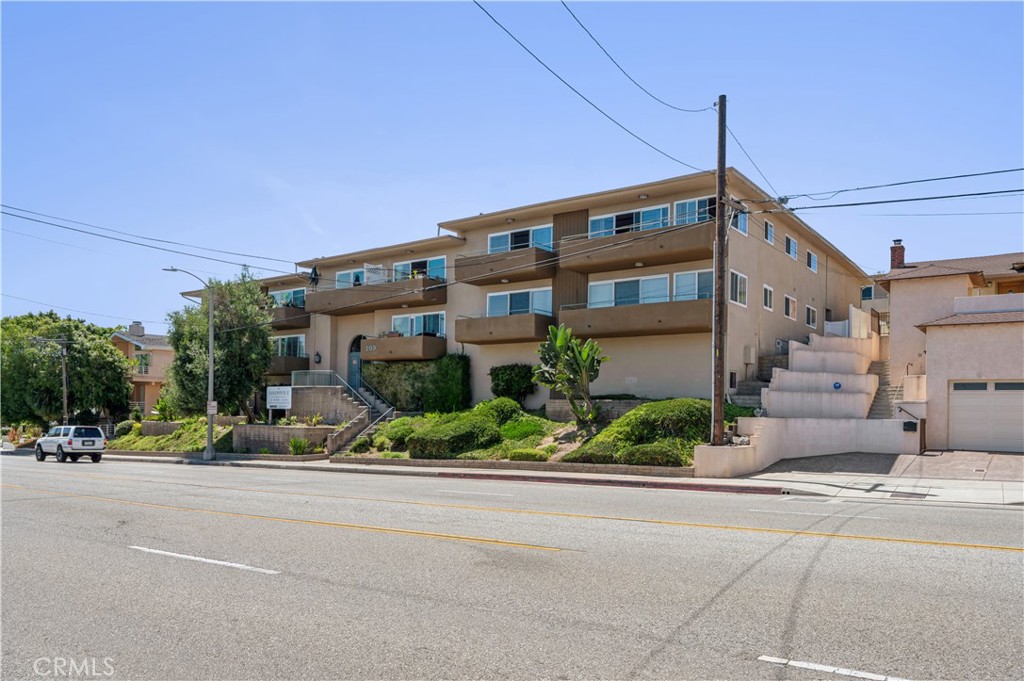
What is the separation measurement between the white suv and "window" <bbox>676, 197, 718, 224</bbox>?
2908 centimetres

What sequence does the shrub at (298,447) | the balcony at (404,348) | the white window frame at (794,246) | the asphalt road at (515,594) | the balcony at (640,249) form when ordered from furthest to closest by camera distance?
the balcony at (404,348), the white window frame at (794,246), the shrub at (298,447), the balcony at (640,249), the asphalt road at (515,594)

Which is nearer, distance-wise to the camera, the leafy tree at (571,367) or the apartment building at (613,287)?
the leafy tree at (571,367)

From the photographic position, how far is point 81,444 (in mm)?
36406

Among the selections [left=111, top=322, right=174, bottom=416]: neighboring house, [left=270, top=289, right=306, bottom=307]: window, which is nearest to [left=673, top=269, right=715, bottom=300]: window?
[left=270, top=289, right=306, bottom=307]: window

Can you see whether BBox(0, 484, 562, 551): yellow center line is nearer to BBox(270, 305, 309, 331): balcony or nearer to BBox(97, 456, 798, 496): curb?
BBox(97, 456, 798, 496): curb

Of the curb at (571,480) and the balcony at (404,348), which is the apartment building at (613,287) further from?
the curb at (571,480)

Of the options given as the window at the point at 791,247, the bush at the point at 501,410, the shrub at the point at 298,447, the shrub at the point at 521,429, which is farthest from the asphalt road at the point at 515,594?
the window at the point at 791,247

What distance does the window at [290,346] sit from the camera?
4794 centimetres

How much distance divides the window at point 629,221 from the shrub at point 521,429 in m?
8.93

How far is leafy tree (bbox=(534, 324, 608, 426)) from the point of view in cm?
2714

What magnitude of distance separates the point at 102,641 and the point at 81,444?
34.7 meters

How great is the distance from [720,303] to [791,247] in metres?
16.9

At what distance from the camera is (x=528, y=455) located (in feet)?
84.8

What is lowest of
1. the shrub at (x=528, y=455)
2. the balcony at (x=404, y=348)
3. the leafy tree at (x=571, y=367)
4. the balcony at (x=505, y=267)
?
the shrub at (x=528, y=455)
